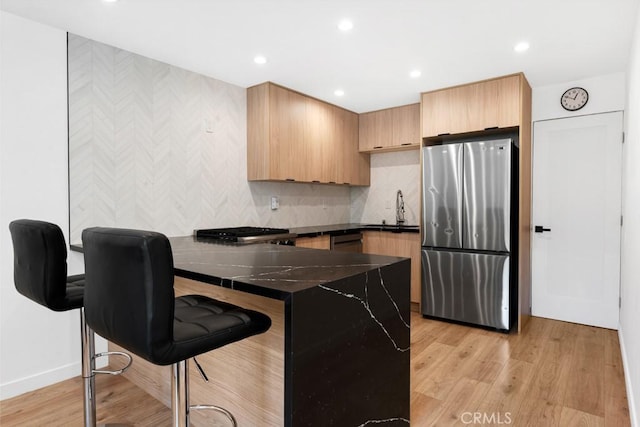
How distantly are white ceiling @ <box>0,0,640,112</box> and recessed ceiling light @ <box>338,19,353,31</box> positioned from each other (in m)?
0.04

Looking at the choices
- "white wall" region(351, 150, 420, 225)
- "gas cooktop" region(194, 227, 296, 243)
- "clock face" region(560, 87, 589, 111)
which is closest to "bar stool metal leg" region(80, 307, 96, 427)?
"gas cooktop" region(194, 227, 296, 243)

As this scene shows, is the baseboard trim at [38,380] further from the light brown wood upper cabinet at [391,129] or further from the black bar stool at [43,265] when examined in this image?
the light brown wood upper cabinet at [391,129]

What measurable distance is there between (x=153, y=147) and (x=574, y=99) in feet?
12.7

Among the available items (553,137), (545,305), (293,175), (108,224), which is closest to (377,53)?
(293,175)

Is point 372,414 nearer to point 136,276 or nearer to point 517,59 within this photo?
point 136,276

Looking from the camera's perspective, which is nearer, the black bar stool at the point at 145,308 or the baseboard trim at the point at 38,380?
the black bar stool at the point at 145,308

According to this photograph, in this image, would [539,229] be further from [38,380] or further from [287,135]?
[38,380]

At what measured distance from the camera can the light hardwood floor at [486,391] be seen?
2002 millimetres

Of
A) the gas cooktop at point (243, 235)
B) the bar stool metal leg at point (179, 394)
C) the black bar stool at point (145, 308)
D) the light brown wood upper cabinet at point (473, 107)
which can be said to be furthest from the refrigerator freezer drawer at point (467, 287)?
the bar stool metal leg at point (179, 394)

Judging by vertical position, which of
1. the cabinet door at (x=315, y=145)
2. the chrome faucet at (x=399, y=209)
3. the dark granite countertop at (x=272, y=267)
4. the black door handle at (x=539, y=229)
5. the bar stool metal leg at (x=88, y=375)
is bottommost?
the bar stool metal leg at (x=88, y=375)

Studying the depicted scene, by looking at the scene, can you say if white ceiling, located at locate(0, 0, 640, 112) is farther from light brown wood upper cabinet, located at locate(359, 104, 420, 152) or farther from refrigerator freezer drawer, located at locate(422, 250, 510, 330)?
refrigerator freezer drawer, located at locate(422, 250, 510, 330)

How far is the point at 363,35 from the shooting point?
8.28 ft

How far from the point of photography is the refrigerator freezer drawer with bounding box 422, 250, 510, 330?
10.9 ft
